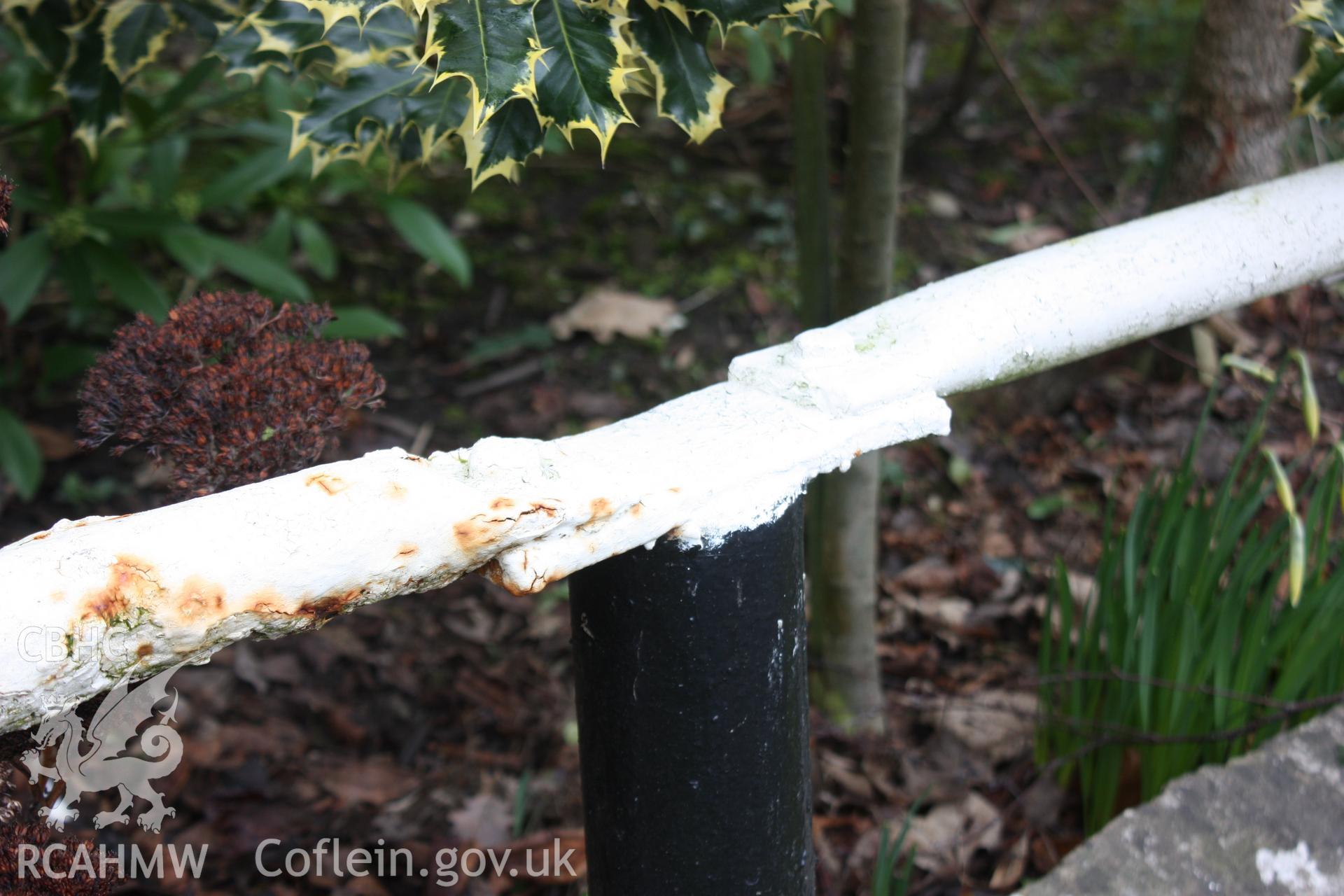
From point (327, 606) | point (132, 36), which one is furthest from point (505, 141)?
point (132, 36)

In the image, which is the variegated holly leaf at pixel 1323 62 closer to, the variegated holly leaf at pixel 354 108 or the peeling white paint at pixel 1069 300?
the peeling white paint at pixel 1069 300

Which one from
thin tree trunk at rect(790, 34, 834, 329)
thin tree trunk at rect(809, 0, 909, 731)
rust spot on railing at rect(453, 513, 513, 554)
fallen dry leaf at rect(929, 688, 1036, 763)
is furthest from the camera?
fallen dry leaf at rect(929, 688, 1036, 763)

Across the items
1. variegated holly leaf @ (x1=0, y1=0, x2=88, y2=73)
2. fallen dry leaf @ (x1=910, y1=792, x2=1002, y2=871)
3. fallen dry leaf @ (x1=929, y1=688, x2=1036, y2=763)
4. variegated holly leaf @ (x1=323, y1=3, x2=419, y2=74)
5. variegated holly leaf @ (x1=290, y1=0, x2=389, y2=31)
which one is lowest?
fallen dry leaf @ (x1=910, y1=792, x2=1002, y2=871)

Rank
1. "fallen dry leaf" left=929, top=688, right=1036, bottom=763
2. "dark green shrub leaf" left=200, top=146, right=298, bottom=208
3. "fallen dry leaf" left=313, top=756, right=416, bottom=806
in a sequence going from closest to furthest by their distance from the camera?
"fallen dry leaf" left=313, top=756, right=416, bottom=806 < "fallen dry leaf" left=929, top=688, right=1036, bottom=763 < "dark green shrub leaf" left=200, top=146, right=298, bottom=208

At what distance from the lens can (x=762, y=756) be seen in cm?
113

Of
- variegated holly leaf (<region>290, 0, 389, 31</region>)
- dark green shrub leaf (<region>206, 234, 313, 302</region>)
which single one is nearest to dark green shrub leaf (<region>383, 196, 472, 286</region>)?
dark green shrub leaf (<region>206, 234, 313, 302</region>)

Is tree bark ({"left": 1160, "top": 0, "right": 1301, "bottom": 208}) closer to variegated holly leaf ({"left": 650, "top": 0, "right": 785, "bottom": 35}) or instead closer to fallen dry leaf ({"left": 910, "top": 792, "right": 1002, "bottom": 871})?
fallen dry leaf ({"left": 910, "top": 792, "right": 1002, "bottom": 871})

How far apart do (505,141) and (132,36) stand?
0.70 metres

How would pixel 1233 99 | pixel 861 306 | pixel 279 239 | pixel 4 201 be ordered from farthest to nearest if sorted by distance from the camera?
pixel 279 239 < pixel 1233 99 < pixel 861 306 < pixel 4 201

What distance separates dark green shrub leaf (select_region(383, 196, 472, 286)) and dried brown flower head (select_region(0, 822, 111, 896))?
174 centimetres

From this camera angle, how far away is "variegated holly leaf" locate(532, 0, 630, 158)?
111 cm

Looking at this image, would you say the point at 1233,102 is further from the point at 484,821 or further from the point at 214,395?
the point at 214,395

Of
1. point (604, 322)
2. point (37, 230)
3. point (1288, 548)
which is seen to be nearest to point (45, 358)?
point (37, 230)

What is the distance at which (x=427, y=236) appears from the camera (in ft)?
8.54
